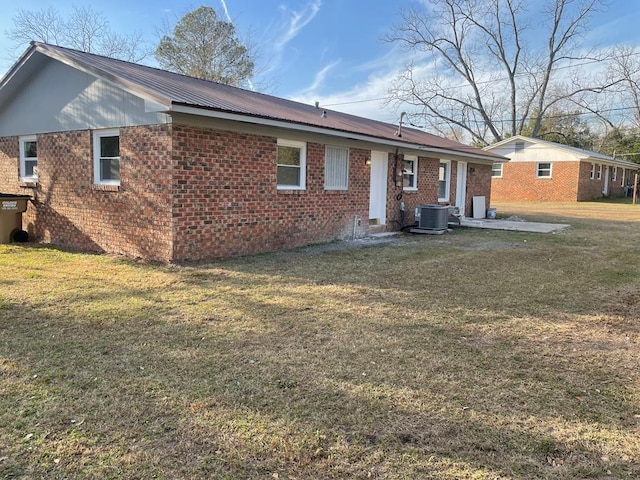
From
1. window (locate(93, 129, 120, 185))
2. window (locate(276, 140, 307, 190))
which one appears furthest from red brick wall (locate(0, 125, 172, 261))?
window (locate(276, 140, 307, 190))

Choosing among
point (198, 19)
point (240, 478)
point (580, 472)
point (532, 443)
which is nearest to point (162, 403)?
point (240, 478)

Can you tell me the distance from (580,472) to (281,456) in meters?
1.56

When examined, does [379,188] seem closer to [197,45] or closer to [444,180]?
[444,180]

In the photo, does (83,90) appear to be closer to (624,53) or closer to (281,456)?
(281,456)

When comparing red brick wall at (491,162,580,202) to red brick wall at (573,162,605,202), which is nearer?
red brick wall at (491,162,580,202)

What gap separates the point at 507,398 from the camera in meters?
3.30

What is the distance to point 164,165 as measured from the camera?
7.86 metres

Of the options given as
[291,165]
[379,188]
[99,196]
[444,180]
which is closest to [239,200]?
[291,165]

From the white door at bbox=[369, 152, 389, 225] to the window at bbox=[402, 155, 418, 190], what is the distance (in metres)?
1.01

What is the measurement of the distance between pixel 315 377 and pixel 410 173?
37.2ft

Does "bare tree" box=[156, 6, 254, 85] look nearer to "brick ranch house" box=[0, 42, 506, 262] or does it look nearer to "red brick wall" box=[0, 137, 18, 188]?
"red brick wall" box=[0, 137, 18, 188]

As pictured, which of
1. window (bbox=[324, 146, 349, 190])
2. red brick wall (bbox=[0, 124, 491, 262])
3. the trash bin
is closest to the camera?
red brick wall (bbox=[0, 124, 491, 262])

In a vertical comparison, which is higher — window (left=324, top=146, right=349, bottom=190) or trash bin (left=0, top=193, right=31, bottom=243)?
window (left=324, top=146, right=349, bottom=190)

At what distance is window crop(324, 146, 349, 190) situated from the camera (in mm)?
10969
